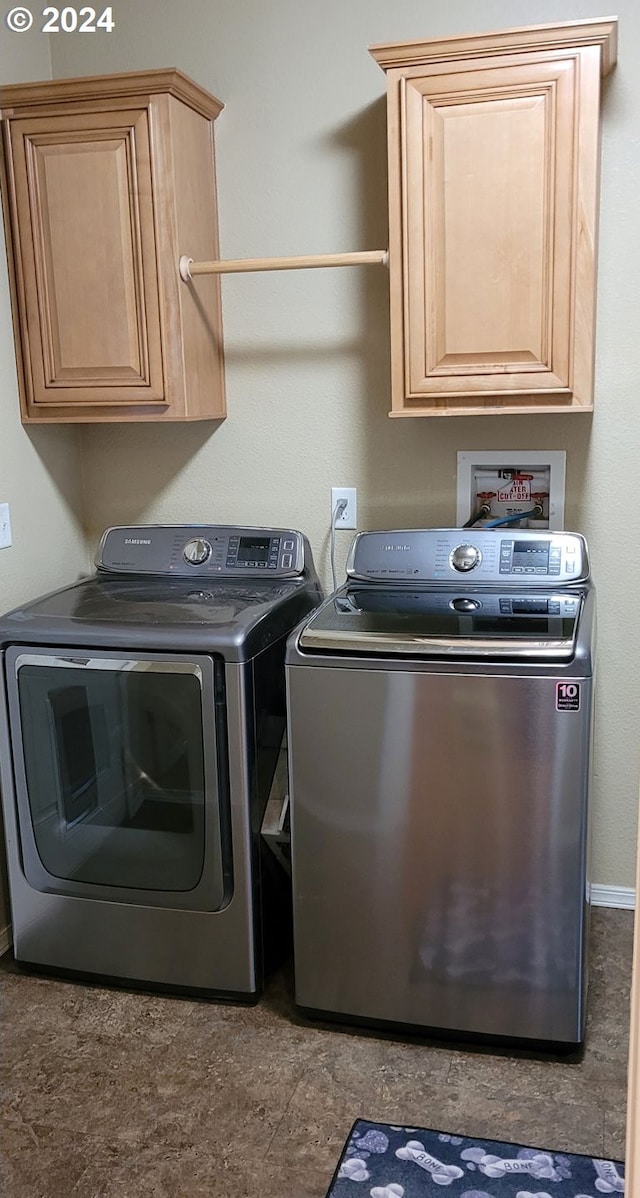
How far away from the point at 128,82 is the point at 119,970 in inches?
81.7

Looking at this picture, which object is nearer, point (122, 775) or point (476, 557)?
point (122, 775)

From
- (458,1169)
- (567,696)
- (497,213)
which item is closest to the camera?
(458,1169)

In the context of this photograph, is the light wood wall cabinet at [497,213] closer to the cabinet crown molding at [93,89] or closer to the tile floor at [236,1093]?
the cabinet crown molding at [93,89]

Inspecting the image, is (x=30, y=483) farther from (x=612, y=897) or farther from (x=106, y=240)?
(x=612, y=897)

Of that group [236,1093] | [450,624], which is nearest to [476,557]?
[450,624]

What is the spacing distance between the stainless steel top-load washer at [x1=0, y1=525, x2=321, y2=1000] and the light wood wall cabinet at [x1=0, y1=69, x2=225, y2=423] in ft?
1.74

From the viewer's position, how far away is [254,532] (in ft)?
9.17

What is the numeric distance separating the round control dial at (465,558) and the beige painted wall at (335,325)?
208 millimetres

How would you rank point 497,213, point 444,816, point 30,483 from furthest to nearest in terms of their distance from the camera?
point 30,483 → point 497,213 → point 444,816

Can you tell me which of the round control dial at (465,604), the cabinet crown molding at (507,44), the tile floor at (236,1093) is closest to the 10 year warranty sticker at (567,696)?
the round control dial at (465,604)

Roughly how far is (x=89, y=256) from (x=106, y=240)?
58 mm

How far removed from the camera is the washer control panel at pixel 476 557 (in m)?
2.55

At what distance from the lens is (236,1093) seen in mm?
2148

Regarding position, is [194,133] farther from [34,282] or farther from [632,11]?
[632,11]
